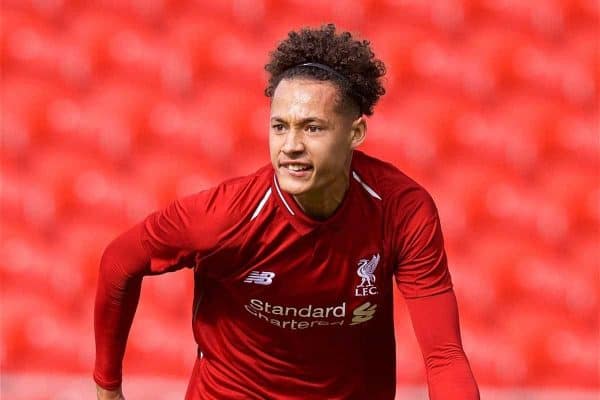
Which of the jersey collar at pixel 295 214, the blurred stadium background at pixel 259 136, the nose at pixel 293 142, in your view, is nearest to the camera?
the nose at pixel 293 142

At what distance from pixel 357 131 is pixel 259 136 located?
5.26 ft

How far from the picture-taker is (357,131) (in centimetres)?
196

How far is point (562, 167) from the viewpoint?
11.8 feet

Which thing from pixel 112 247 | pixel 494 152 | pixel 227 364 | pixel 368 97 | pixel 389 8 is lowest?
pixel 227 364

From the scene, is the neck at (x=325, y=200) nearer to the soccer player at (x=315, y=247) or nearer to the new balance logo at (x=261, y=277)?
the soccer player at (x=315, y=247)

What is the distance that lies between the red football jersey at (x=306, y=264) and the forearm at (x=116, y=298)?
39 mm

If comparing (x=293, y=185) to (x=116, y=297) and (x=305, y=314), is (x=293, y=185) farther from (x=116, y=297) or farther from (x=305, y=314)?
(x=116, y=297)

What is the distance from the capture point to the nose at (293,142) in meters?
1.83

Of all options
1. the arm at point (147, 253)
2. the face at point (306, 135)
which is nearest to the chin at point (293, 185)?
the face at point (306, 135)

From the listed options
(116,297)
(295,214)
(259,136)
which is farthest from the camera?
(259,136)

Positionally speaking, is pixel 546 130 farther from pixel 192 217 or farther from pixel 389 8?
pixel 192 217

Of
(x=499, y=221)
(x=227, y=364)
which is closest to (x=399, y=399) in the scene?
(x=499, y=221)

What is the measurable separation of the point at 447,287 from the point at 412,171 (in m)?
1.62

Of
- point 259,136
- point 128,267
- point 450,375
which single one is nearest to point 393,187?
point 450,375
